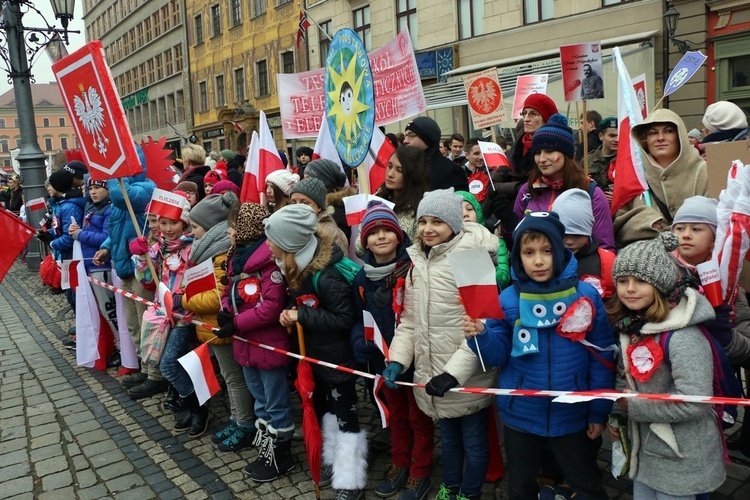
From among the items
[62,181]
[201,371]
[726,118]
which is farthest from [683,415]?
[62,181]

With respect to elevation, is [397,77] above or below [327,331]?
above

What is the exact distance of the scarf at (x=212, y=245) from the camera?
417cm

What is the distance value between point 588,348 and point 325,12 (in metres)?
22.4

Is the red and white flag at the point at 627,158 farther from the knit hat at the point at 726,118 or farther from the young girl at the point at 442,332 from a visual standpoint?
the knit hat at the point at 726,118

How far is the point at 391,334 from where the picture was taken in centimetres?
345

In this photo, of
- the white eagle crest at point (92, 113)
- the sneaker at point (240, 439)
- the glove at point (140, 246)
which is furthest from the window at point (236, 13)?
the sneaker at point (240, 439)

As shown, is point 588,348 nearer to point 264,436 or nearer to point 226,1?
point 264,436

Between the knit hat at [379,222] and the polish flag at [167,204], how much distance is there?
6.27ft

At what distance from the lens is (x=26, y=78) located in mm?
11641

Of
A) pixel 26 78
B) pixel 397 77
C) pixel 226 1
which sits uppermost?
pixel 226 1

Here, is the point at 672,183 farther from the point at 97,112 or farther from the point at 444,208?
the point at 97,112

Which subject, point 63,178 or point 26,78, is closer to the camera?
point 63,178

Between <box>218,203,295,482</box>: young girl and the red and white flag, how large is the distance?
2.11m

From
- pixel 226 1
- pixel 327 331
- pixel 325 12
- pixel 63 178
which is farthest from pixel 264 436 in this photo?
pixel 226 1
